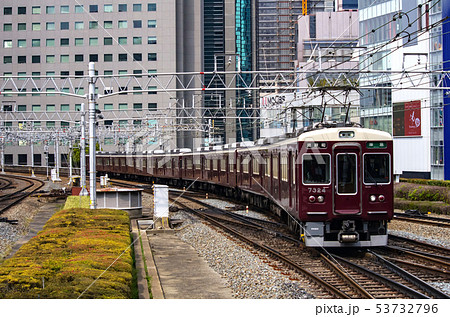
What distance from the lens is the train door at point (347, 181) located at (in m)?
12.6

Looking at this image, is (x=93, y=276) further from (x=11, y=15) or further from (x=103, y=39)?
(x=11, y=15)

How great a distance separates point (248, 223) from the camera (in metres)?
19.1

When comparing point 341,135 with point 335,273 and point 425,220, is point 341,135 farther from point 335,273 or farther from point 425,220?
point 425,220

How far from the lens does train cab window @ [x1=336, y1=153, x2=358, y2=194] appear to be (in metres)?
12.7

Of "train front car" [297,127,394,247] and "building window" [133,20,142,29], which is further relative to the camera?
"building window" [133,20,142,29]

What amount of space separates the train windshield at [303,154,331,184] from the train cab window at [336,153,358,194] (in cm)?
23

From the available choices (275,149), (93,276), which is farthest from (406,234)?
(93,276)

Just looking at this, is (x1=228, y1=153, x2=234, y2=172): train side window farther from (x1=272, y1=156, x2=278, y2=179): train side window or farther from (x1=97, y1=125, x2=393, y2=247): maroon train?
(x1=97, y1=125, x2=393, y2=247): maroon train

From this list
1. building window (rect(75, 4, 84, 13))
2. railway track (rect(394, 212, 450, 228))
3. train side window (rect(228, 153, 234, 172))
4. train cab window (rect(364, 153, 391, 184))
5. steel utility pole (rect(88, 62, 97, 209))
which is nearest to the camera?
train cab window (rect(364, 153, 391, 184))

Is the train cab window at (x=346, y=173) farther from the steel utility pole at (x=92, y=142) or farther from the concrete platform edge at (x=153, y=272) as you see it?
the steel utility pole at (x=92, y=142)

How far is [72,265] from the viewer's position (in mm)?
8211

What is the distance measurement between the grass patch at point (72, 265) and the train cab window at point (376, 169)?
5.16 meters

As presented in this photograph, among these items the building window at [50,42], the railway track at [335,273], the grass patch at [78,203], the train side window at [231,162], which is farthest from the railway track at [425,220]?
the building window at [50,42]

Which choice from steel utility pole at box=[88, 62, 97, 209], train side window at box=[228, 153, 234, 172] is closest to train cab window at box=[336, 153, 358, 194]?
steel utility pole at box=[88, 62, 97, 209]
